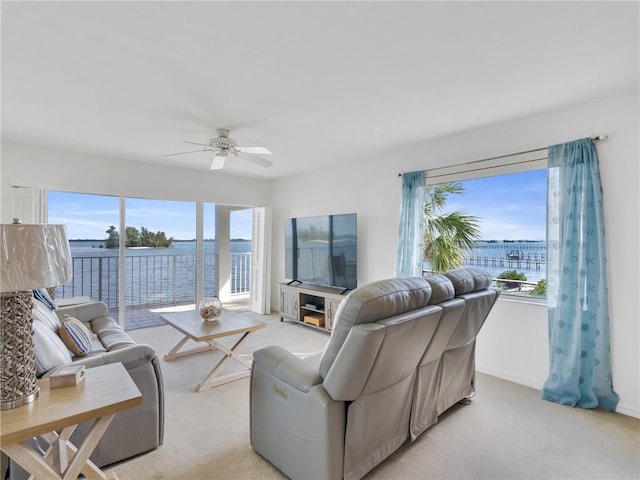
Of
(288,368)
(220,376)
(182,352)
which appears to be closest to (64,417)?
(288,368)

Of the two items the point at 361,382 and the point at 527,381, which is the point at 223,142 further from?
the point at 527,381

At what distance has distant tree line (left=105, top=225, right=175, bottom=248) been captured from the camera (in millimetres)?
4531

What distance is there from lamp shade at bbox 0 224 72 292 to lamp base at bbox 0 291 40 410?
0.54 ft

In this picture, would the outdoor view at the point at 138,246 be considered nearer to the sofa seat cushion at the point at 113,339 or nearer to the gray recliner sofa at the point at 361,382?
the sofa seat cushion at the point at 113,339

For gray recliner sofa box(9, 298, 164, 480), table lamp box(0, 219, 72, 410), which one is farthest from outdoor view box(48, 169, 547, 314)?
table lamp box(0, 219, 72, 410)

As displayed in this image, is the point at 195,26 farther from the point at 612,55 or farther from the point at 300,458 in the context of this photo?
the point at 612,55

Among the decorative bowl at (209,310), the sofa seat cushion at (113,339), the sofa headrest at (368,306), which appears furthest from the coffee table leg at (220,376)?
the sofa headrest at (368,306)

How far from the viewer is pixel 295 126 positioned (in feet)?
10.4

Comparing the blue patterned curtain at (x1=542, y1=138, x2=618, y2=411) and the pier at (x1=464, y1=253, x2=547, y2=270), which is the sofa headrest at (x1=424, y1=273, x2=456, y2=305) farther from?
the pier at (x1=464, y1=253, x2=547, y2=270)

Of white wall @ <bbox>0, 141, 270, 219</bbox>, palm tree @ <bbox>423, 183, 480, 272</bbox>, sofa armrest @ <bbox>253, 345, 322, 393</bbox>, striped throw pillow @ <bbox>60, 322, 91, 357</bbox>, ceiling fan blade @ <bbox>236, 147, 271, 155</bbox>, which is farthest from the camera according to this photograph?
white wall @ <bbox>0, 141, 270, 219</bbox>

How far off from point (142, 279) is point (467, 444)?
16.2ft

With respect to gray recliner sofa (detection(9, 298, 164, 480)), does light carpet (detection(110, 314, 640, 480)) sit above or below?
below

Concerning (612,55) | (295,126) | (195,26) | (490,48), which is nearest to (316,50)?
(195,26)

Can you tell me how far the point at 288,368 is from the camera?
69.4 inches
